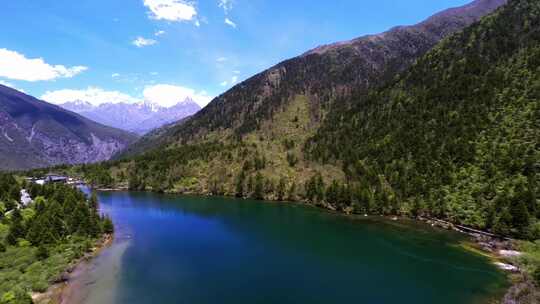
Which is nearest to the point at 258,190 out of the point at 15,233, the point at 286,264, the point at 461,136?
the point at 286,264

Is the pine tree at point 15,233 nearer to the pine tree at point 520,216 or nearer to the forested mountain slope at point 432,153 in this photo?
the forested mountain slope at point 432,153

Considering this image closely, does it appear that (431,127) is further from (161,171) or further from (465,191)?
(161,171)

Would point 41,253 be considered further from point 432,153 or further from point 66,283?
point 432,153

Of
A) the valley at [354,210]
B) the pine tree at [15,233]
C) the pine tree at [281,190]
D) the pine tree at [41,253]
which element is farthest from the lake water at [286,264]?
the pine tree at [281,190]

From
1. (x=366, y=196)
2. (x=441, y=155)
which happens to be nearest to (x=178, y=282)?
(x=366, y=196)

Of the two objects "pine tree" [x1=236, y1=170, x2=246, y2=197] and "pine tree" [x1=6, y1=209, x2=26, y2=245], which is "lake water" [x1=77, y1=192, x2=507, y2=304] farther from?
"pine tree" [x1=236, y1=170, x2=246, y2=197]

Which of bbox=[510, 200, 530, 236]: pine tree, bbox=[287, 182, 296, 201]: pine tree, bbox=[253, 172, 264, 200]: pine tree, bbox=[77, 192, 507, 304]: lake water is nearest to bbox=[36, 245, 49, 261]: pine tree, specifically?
bbox=[77, 192, 507, 304]: lake water
